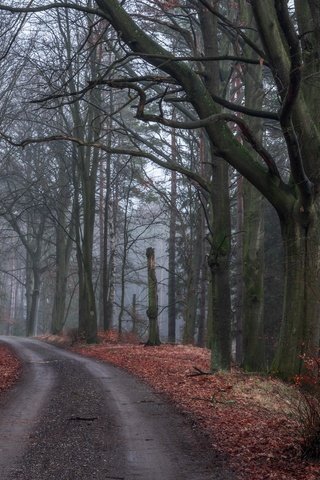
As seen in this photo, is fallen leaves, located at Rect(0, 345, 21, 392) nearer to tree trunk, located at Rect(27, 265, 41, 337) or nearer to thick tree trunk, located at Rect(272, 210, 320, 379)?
thick tree trunk, located at Rect(272, 210, 320, 379)

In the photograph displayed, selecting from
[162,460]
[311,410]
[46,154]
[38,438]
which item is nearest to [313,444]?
[311,410]

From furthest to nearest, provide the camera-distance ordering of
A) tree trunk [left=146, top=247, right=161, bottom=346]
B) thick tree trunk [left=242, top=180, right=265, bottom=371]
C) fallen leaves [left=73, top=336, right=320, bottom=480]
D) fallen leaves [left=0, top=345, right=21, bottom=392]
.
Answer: tree trunk [left=146, top=247, right=161, bottom=346] → thick tree trunk [left=242, top=180, right=265, bottom=371] → fallen leaves [left=0, top=345, right=21, bottom=392] → fallen leaves [left=73, top=336, right=320, bottom=480]

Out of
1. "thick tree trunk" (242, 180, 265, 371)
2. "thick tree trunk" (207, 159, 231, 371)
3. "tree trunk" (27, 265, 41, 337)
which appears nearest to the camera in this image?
"thick tree trunk" (207, 159, 231, 371)

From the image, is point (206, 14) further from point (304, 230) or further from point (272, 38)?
point (304, 230)

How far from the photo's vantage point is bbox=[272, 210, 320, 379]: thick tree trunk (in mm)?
11883

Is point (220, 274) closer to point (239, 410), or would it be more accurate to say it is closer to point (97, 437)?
point (239, 410)

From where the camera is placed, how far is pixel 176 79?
1184 centimetres

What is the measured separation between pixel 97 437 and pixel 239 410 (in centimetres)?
289

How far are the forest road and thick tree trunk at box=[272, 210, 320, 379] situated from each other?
2.99 metres

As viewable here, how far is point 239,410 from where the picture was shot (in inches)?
375

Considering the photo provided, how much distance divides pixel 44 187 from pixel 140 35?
2062cm

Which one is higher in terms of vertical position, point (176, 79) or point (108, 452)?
point (176, 79)

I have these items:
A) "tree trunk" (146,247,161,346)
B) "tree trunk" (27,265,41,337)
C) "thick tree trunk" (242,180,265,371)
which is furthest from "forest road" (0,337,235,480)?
"tree trunk" (27,265,41,337)

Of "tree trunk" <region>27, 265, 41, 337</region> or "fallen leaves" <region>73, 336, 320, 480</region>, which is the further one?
"tree trunk" <region>27, 265, 41, 337</region>
